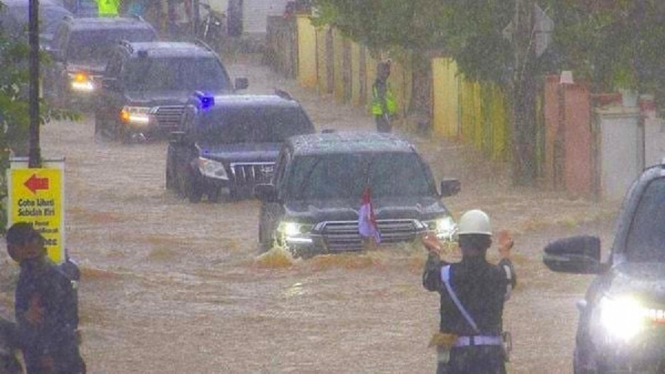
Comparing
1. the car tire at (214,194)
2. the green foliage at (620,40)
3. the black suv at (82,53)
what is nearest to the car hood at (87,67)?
the black suv at (82,53)

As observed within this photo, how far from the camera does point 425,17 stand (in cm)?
3253

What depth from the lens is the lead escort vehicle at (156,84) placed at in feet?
123

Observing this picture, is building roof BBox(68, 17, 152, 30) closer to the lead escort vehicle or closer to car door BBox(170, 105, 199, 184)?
the lead escort vehicle

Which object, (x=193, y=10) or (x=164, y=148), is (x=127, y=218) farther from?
(x=193, y=10)

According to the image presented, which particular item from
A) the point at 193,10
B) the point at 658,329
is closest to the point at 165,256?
the point at 658,329

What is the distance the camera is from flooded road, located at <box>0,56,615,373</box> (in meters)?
16.9

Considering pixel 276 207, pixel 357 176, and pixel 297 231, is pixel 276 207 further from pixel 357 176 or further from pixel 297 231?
pixel 357 176

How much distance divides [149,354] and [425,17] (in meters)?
16.2

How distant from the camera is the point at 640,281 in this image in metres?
9.37

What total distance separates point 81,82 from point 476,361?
3379cm

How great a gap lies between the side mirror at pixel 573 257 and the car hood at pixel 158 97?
90.1 feet

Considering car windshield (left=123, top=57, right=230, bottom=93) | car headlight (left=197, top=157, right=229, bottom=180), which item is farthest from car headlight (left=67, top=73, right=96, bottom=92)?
car headlight (left=197, top=157, right=229, bottom=180)

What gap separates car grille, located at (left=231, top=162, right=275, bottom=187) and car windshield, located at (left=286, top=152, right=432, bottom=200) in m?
5.80

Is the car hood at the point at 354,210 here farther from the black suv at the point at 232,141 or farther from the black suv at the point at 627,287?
the black suv at the point at 627,287
